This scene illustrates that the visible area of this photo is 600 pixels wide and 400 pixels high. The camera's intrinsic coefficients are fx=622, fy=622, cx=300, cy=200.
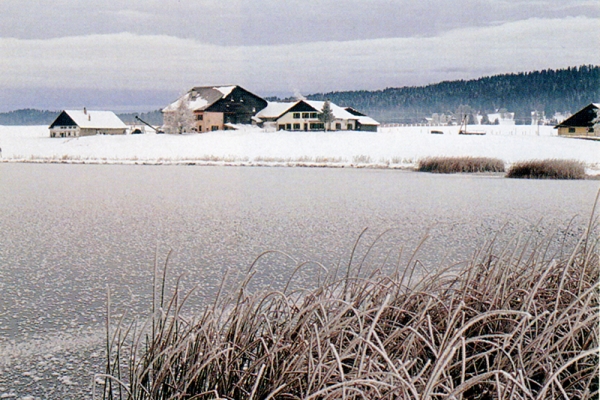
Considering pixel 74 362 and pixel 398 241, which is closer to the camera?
pixel 74 362

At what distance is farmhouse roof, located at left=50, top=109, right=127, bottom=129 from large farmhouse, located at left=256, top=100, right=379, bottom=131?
1108cm

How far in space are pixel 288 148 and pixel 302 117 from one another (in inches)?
591

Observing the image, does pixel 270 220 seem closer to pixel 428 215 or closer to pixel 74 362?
pixel 428 215

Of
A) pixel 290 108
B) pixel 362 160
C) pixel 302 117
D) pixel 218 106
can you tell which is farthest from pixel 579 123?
pixel 218 106

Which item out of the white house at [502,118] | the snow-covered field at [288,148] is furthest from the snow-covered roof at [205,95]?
the white house at [502,118]

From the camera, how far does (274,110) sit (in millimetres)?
44844

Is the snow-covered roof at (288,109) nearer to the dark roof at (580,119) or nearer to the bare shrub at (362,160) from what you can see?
the dark roof at (580,119)

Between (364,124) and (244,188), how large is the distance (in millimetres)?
36625

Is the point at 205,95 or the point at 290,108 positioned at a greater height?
the point at 205,95

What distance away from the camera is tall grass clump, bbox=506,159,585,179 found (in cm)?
1321

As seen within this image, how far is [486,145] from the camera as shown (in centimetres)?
2891

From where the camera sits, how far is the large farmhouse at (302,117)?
4297 cm

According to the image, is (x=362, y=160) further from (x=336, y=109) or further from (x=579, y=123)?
A: (x=336, y=109)

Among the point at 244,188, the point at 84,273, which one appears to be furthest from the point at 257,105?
the point at 84,273
